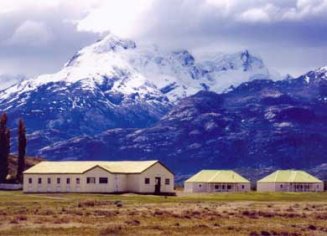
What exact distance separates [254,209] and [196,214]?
44.9 ft

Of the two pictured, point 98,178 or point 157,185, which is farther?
point 157,185

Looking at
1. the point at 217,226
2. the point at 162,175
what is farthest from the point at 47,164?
the point at 217,226

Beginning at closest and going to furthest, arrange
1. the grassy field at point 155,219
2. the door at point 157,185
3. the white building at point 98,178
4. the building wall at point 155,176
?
the grassy field at point 155,219 → the white building at point 98,178 → the building wall at point 155,176 → the door at point 157,185

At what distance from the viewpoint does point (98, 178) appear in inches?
7062

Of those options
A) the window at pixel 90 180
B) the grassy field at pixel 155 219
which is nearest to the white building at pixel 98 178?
the window at pixel 90 180

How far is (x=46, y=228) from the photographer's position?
8656 cm

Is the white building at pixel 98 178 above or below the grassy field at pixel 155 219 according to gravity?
above

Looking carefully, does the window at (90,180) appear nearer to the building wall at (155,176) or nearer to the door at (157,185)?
Answer: the building wall at (155,176)

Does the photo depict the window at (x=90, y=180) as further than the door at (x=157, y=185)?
No

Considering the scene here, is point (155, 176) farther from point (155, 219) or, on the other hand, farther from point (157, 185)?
point (155, 219)

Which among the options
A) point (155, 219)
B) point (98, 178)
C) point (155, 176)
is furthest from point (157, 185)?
point (155, 219)

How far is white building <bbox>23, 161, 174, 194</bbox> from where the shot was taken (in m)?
179

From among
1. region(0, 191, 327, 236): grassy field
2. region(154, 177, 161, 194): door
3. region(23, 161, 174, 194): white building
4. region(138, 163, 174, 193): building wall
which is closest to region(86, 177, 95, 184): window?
→ region(23, 161, 174, 194): white building

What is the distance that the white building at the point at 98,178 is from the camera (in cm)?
17862
